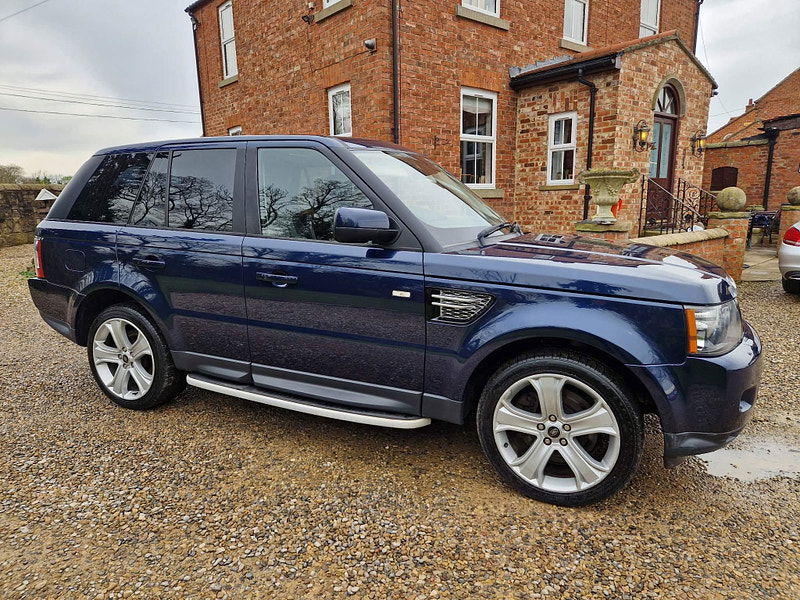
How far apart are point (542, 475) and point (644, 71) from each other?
904cm

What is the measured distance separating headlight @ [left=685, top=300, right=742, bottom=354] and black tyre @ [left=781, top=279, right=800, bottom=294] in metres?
6.45

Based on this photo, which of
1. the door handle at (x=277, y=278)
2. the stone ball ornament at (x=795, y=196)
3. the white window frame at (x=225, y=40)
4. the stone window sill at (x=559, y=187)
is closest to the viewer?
the door handle at (x=277, y=278)

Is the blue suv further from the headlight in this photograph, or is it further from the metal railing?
the metal railing

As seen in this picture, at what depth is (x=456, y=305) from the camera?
2.63 meters

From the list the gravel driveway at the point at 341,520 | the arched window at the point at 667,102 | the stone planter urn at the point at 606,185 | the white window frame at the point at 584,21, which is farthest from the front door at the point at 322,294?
the white window frame at the point at 584,21

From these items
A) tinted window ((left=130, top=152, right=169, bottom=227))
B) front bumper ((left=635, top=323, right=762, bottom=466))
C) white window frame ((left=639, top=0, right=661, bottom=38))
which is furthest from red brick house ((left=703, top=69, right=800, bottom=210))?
tinted window ((left=130, top=152, right=169, bottom=227))

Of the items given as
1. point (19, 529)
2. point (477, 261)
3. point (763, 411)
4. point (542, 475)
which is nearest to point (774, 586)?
point (542, 475)

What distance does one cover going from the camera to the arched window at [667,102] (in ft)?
33.3

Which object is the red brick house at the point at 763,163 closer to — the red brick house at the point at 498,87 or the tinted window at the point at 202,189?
the red brick house at the point at 498,87

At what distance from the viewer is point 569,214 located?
9.89 m

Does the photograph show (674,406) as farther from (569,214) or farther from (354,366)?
(569,214)

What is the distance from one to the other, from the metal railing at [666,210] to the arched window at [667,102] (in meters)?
1.42

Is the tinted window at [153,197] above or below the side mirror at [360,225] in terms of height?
above

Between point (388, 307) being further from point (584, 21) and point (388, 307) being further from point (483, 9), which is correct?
point (584, 21)
